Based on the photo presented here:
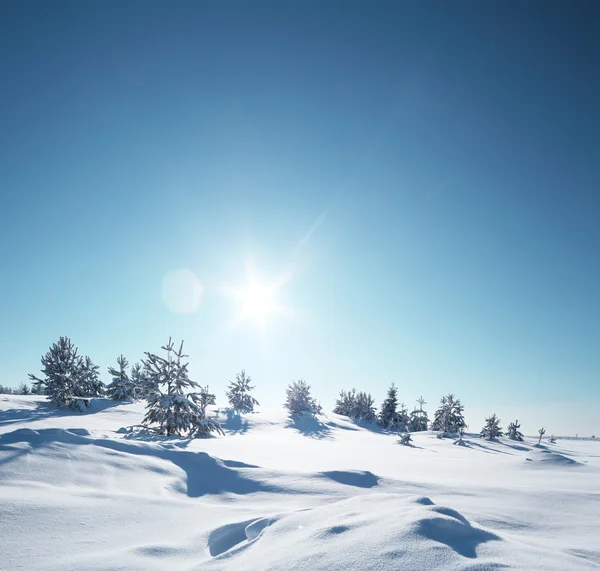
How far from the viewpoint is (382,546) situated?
2.04m

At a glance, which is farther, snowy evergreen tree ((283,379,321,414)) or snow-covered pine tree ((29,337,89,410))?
snowy evergreen tree ((283,379,321,414))

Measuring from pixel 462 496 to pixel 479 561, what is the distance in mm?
3127

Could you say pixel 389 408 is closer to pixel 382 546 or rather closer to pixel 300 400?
pixel 300 400

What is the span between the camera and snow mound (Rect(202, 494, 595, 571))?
1.93 m

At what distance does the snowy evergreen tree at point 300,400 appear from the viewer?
28.5 m

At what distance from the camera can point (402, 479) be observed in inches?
209

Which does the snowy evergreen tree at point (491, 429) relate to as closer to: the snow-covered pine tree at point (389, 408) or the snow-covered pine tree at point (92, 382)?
the snow-covered pine tree at point (389, 408)

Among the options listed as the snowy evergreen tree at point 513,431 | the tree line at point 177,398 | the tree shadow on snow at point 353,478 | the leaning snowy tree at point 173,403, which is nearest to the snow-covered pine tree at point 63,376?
the tree line at point 177,398

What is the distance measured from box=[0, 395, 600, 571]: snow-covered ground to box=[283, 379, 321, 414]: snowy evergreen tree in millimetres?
24022

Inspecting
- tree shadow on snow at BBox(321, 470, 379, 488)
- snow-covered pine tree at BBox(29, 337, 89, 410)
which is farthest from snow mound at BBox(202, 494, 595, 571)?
snow-covered pine tree at BBox(29, 337, 89, 410)

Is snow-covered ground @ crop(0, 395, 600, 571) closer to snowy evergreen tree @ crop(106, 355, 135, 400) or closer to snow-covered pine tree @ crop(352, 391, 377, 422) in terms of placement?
snowy evergreen tree @ crop(106, 355, 135, 400)

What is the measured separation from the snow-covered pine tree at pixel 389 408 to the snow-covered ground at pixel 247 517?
3343 centimetres

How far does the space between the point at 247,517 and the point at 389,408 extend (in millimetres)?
37824

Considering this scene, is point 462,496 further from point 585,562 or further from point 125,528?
point 125,528
